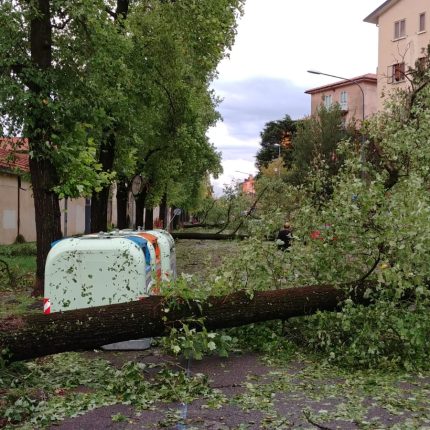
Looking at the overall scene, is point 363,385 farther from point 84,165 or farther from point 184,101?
point 184,101

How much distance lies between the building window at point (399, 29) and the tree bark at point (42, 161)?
34955mm

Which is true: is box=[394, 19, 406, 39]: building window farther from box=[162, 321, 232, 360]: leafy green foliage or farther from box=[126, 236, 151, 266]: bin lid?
box=[162, 321, 232, 360]: leafy green foliage

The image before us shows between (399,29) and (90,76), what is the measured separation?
34852 millimetres

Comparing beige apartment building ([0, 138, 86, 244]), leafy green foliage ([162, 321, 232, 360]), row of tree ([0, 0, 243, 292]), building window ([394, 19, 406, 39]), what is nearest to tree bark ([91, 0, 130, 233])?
row of tree ([0, 0, 243, 292])

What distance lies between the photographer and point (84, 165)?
36.0 ft

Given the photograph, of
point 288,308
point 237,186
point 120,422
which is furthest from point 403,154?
point 237,186

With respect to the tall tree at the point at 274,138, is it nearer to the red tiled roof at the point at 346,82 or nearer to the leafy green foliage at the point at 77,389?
the red tiled roof at the point at 346,82

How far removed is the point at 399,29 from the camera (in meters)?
41.0

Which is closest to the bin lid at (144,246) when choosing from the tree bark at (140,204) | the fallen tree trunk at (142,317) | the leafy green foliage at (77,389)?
the fallen tree trunk at (142,317)

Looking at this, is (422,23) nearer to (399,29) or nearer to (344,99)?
(399,29)

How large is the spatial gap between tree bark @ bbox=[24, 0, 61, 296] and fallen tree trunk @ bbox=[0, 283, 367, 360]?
546 centimetres

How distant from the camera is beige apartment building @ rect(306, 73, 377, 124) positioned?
55250 millimetres

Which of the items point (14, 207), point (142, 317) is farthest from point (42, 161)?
point (14, 207)

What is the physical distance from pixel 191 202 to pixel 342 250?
3489 centimetres
